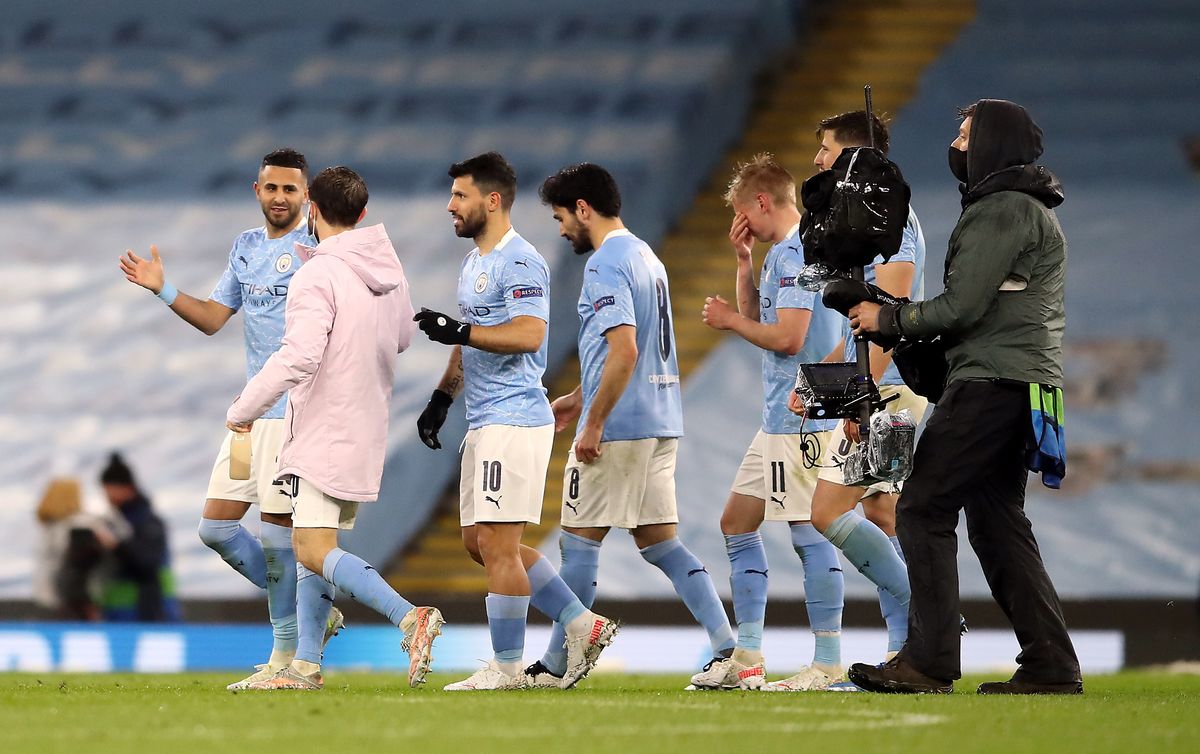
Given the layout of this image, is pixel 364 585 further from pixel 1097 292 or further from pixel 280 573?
pixel 1097 292

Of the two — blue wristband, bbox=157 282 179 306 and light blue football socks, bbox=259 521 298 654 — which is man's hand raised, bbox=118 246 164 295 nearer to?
blue wristband, bbox=157 282 179 306

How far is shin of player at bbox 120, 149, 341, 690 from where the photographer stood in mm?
7164

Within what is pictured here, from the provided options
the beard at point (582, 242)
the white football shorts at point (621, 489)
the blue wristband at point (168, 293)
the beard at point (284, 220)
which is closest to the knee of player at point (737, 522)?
the white football shorts at point (621, 489)

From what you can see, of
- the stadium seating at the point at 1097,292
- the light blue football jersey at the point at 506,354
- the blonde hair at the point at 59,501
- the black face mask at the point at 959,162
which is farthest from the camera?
the stadium seating at the point at 1097,292

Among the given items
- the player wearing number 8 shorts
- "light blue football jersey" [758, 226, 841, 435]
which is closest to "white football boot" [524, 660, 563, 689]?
the player wearing number 8 shorts

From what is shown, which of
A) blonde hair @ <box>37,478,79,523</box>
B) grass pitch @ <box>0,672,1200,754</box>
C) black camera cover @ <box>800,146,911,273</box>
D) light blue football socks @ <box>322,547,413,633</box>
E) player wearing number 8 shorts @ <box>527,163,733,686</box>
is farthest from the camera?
blonde hair @ <box>37,478,79,523</box>

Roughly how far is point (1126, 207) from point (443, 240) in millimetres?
5583

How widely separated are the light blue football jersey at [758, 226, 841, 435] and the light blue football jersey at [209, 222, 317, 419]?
5.97 feet

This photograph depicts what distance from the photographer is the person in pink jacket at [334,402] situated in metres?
6.28

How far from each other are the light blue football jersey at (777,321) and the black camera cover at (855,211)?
2.49ft

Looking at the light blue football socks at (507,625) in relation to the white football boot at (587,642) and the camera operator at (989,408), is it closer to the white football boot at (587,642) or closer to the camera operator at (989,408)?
the white football boot at (587,642)

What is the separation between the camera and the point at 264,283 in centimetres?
736

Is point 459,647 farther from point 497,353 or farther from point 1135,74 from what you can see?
point 1135,74

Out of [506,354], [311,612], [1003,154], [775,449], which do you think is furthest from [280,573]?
[1003,154]
